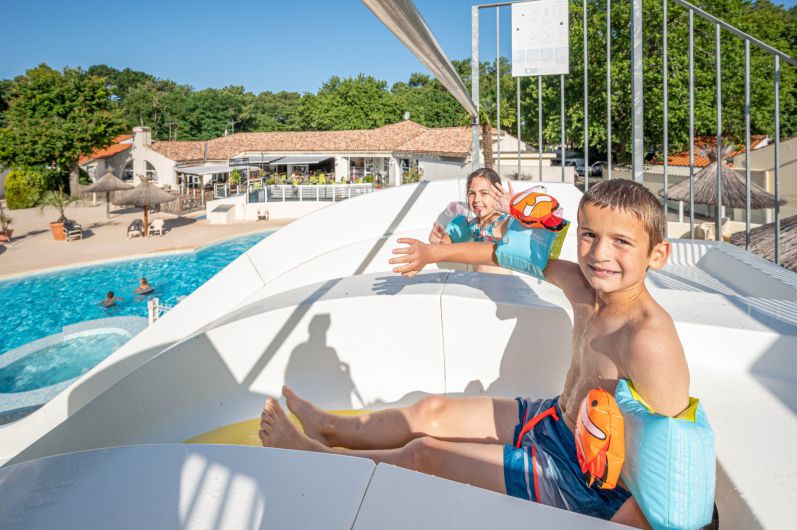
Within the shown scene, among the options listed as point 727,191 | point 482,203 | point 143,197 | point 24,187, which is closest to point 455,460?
point 482,203

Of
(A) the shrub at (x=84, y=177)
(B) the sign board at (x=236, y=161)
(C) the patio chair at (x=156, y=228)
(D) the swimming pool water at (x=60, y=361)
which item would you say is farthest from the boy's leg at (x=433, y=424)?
(A) the shrub at (x=84, y=177)

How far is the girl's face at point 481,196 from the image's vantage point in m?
3.17

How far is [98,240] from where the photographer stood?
1747 cm

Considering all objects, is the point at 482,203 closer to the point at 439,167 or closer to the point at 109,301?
the point at 109,301

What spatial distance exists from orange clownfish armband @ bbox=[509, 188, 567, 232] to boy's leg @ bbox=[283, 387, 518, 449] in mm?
637

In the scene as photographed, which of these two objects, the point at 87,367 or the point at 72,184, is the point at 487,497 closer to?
the point at 87,367

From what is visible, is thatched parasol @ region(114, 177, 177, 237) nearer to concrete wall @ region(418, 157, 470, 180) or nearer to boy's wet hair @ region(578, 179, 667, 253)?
concrete wall @ region(418, 157, 470, 180)

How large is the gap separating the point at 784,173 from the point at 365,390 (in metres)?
20.5

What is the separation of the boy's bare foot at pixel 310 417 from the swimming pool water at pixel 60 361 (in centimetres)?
746

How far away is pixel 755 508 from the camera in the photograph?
41.7 inches

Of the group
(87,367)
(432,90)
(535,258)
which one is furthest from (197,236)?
(432,90)

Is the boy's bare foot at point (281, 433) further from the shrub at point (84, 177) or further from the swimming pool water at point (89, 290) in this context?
the shrub at point (84, 177)

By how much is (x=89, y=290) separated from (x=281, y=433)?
12.8 m

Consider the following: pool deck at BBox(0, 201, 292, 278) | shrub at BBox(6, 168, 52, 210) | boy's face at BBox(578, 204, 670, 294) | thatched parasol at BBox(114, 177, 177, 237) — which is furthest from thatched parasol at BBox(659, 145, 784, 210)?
shrub at BBox(6, 168, 52, 210)
